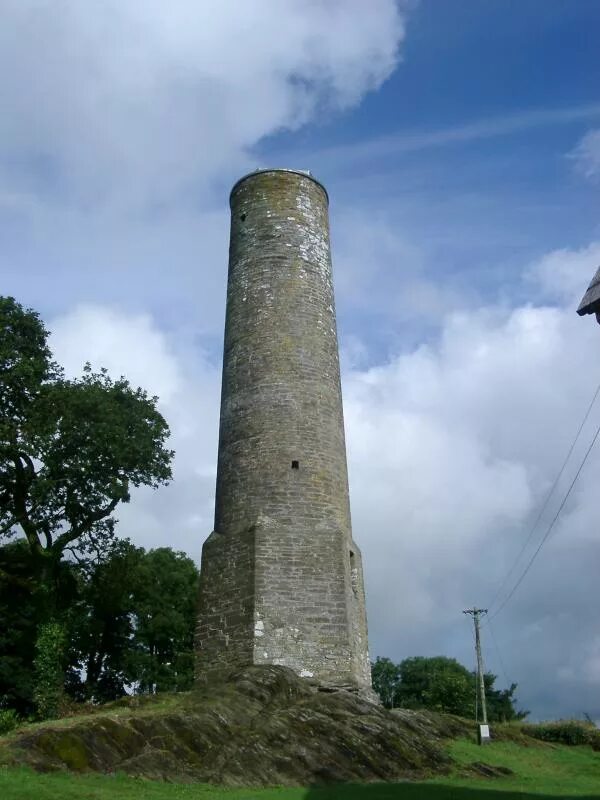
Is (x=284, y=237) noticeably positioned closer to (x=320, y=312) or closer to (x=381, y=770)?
(x=320, y=312)

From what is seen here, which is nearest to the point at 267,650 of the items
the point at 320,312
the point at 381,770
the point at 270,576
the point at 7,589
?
the point at 270,576

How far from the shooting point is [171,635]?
39625 mm

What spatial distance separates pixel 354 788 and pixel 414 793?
1.14 meters

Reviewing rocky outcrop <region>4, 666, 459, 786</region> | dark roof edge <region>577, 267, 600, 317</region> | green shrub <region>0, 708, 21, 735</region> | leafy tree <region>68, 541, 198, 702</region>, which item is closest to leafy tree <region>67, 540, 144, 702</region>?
leafy tree <region>68, 541, 198, 702</region>

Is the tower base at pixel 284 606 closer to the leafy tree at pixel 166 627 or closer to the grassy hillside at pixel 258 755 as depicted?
the grassy hillside at pixel 258 755

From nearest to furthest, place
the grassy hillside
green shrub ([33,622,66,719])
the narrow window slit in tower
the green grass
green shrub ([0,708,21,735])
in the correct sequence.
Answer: the green grass
the grassy hillside
green shrub ([0,708,21,735])
the narrow window slit in tower
green shrub ([33,622,66,719])

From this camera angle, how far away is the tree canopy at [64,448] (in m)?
25.0

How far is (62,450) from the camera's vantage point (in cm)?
2509

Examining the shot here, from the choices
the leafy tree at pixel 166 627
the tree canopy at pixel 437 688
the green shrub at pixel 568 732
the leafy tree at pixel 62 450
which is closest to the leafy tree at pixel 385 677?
the tree canopy at pixel 437 688

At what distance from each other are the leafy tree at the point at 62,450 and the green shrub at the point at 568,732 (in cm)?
1547

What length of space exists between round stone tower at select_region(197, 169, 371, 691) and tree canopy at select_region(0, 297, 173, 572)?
17.0 feet

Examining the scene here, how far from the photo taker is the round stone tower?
18.8 m

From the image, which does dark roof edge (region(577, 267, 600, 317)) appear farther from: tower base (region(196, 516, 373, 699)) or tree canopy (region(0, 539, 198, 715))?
tree canopy (region(0, 539, 198, 715))

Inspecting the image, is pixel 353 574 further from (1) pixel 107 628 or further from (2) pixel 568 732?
(1) pixel 107 628
